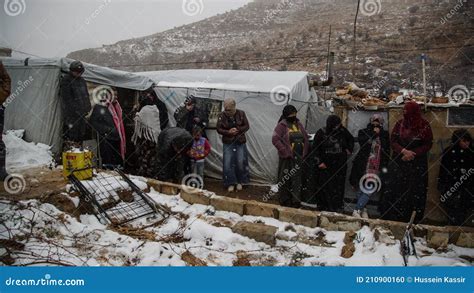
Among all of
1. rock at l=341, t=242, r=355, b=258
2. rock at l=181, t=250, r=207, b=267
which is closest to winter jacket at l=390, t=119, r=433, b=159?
rock at l=341, t=242, r=355, b=258

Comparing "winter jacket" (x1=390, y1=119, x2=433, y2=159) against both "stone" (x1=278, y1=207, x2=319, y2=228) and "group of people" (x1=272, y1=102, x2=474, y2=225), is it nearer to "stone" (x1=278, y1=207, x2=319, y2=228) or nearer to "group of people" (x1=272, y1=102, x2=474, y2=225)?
"group of people" (x1=272, y1=102, x2=474, y2=225)

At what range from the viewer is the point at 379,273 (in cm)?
295

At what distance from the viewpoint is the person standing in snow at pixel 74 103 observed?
595 cm

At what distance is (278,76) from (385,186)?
384 cm

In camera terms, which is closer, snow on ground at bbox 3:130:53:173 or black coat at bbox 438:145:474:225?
black coat at bbox 438:145:474:225

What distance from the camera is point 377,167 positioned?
532 cm

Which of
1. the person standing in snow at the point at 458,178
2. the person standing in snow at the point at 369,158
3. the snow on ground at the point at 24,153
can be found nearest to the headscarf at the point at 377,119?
the person standing in snow at the point at 369,158

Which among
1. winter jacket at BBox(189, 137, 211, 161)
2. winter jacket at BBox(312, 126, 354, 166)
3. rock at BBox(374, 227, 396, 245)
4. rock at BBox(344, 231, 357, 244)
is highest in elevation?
winter jacket at BBox(312, 126, 354, 166)

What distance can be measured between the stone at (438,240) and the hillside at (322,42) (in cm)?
1430

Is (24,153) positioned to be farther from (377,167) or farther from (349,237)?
(377,167)

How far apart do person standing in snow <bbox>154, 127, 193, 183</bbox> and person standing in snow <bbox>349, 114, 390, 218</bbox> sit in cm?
283

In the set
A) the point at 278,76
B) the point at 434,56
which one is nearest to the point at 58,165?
the point at 278,76

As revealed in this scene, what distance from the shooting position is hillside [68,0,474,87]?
1988 centimetres

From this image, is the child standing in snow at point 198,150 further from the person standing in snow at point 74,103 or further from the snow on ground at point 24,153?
the snow on ground at point 24,153
